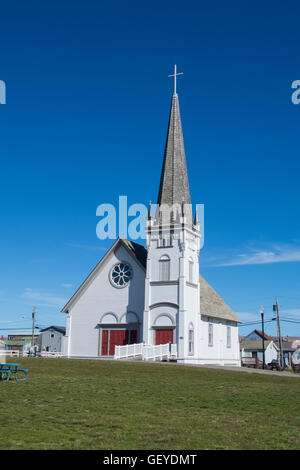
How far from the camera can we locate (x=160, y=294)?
40.3 m

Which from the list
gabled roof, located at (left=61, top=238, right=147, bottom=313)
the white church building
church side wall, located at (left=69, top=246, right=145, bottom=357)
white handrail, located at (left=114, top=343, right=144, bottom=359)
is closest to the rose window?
the white church building

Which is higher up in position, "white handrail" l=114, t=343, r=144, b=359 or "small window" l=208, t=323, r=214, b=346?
"small window" l=208, t=323, r=214, b=346

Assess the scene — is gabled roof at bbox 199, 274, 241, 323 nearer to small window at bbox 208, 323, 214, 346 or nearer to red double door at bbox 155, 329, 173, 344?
small window at bbox 208, 323, 214, 346

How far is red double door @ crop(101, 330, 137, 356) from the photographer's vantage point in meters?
41.6

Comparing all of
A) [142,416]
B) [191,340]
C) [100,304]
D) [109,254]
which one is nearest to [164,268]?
[109,254]

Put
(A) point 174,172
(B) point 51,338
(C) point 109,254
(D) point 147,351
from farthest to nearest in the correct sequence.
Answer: (B) point 51,338, (A) point 174,172, (C) point 109,254, (D) point 147,351

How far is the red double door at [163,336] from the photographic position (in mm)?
39219

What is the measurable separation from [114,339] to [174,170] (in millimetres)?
15833

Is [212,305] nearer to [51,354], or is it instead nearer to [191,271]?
[191,271]

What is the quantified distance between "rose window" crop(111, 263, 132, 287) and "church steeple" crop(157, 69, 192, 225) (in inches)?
248

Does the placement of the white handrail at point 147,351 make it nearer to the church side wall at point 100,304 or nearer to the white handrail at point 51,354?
the church side wall at point 100,304

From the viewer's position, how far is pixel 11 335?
306ft
